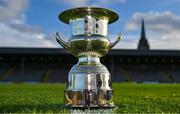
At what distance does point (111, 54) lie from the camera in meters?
42.3

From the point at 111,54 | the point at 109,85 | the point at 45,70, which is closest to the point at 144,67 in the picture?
the point at 111,54

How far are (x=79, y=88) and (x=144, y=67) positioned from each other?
42.6m

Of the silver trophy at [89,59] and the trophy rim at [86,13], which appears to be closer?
the silver trophy at [89,59]

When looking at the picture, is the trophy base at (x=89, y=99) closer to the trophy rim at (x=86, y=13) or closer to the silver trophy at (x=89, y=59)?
the silver trophy at (x=89, y=59)

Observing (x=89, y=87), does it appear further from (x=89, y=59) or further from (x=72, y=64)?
(x=72, y=64)

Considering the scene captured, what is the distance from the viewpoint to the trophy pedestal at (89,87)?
3380 mm

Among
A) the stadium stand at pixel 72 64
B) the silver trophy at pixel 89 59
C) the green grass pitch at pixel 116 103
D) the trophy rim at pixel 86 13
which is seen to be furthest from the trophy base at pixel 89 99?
the stadium stand at pixel 72 64

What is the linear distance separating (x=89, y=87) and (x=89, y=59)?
0.33m

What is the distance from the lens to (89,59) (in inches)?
142

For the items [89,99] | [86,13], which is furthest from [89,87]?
[86,13]

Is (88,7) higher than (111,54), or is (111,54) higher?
(111,54)

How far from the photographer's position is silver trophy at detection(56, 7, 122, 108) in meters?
3.40

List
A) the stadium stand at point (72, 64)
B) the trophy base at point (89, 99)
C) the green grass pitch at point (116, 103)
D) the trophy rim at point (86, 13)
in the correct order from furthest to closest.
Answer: the stadium stand at point (72, 64)
the green grass pitch at point (116, 103)
the trophy rim at point (86, 13)
the trophy base at point (89, 99)

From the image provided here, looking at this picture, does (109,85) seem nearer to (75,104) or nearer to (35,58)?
(75,104)
